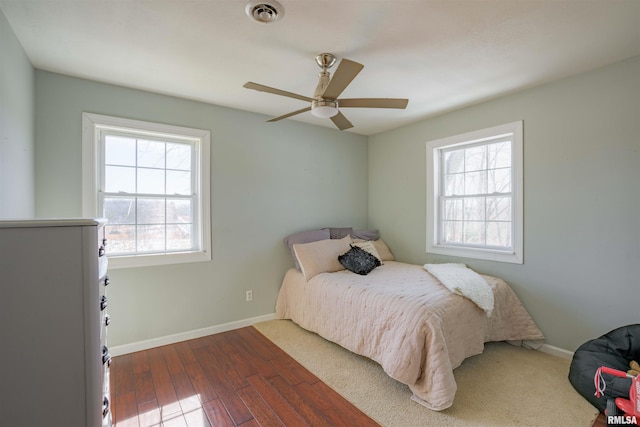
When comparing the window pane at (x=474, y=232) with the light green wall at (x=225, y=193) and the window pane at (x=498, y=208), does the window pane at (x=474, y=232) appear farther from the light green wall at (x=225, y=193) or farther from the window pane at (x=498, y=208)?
the light green wall at (x=225, y=193)

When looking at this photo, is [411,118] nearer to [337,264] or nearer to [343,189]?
[343,189]

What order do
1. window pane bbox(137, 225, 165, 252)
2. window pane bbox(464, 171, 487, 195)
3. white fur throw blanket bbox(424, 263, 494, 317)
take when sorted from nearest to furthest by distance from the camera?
white fur throw blanket bbox(424, 263, 494, 317), window pane bbox(137, 225, 165, 252), window pane bbox(464, 171, 487, 195)

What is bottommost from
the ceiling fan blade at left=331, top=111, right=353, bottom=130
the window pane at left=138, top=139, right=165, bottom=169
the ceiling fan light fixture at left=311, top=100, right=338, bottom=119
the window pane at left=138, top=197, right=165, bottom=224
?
the window pane at left=138, top=197, right=165, bottom=224

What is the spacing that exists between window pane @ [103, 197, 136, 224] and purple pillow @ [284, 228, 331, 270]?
165 cm

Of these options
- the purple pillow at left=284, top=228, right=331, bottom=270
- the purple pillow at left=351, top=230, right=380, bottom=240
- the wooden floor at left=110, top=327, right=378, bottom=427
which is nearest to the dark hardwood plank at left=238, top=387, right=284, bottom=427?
the wooden floor at left=110, top=327, right=378, bottom=427

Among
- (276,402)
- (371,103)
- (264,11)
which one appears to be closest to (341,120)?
(371,103)

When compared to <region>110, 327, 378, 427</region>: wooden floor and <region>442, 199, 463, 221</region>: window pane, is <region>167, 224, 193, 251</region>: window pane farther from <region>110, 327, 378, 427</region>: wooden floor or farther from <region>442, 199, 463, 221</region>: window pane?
<region>442, 199, 463, 221</region>: window pane

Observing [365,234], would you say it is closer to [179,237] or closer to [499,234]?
[499,234]

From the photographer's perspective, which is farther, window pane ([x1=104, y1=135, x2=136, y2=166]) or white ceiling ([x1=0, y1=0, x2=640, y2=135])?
window pane ([x1=104, y1=135, x2=136, y2=166])

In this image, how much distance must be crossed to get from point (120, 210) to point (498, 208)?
381 cm

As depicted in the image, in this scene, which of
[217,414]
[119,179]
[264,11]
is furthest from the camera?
[119,179]

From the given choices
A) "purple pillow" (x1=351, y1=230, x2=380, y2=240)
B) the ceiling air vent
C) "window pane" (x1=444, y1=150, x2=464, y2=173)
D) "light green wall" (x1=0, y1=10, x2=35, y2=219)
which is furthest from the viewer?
"purple pillow" (x1=351, y1=230, x2=380, y2=240)

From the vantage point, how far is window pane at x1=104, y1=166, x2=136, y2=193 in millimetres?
2719

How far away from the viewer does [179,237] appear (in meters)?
3.09
